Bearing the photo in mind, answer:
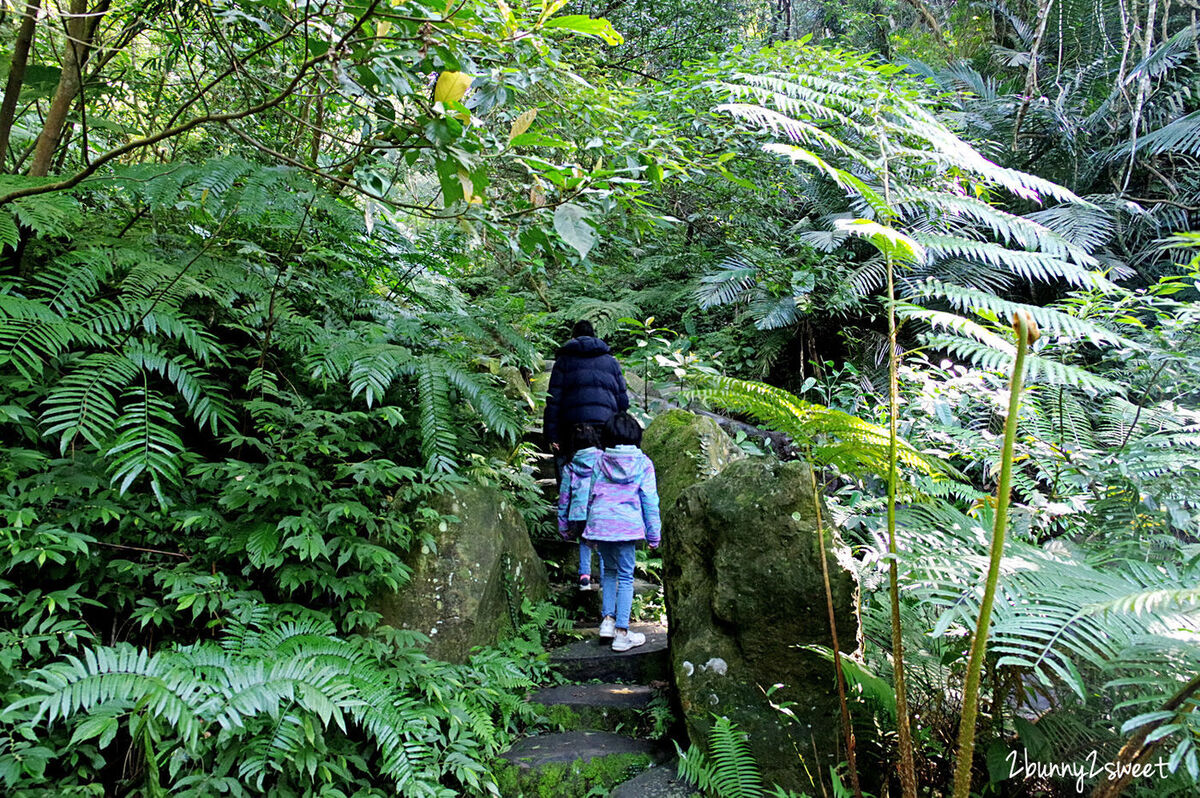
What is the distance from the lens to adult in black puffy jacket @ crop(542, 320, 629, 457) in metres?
4.53

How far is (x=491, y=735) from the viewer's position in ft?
9.62

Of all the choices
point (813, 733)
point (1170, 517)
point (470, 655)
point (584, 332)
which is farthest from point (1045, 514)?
point (584, 332)

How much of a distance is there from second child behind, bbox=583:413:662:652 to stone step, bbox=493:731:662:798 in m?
0.77

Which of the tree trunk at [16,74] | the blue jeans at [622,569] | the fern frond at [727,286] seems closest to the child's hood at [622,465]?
the blue jeans at [622,569]

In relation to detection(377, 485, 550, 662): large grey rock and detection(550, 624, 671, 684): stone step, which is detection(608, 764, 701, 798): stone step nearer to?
detection(550, 624, 671, 684): stone step

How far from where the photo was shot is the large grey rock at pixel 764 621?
8.58 feet

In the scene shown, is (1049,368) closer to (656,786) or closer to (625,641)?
(656,786)

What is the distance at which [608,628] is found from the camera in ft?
13.1

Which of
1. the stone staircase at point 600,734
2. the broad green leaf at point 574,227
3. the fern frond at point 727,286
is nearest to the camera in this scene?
the broad green leaf at point 574,227

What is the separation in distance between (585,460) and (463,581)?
112cm

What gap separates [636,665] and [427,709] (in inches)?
55.3

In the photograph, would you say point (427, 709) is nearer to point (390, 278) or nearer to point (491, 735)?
point (491, 735)

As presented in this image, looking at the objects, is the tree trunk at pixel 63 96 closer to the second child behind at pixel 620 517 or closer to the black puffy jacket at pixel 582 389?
the black puffy jacket at pixel 582 389

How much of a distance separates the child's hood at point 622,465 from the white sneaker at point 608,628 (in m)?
0.88
